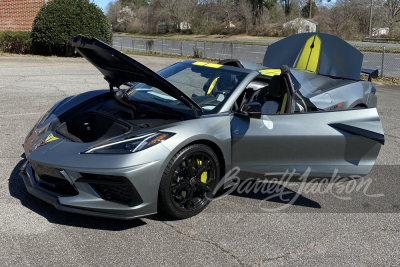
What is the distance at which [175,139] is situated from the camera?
139 inches

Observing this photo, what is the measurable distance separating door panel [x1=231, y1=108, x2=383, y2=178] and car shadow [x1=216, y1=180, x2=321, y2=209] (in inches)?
14.6

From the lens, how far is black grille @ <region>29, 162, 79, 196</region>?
11.3ft

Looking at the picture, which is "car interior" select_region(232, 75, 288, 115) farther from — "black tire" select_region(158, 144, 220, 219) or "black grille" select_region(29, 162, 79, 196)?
"black grille" select_region(29, 162, 79, 196)

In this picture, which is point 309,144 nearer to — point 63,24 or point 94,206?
point 94,206

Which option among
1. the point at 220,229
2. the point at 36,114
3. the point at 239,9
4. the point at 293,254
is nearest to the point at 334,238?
the point at 293,254

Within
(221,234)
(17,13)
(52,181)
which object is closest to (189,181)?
(221,234)

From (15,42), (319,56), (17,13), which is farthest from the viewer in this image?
(17,13)

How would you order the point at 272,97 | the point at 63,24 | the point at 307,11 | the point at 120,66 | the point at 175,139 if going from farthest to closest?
the point at 307,11
the point at 63,24
the point at 272,97
the point at 120,66
the point at 175,139

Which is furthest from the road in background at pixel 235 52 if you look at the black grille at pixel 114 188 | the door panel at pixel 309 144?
the black grille at pixel 114 188

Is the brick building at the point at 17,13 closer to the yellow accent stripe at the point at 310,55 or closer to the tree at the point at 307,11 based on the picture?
the yellow accent stripe at the point at 310,55

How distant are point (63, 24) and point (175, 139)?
18.2 meters

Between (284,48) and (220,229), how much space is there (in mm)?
5167

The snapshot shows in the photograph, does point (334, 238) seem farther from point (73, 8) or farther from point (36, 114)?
point (73, 8)

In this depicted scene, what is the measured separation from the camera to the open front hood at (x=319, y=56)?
703 centimetres
